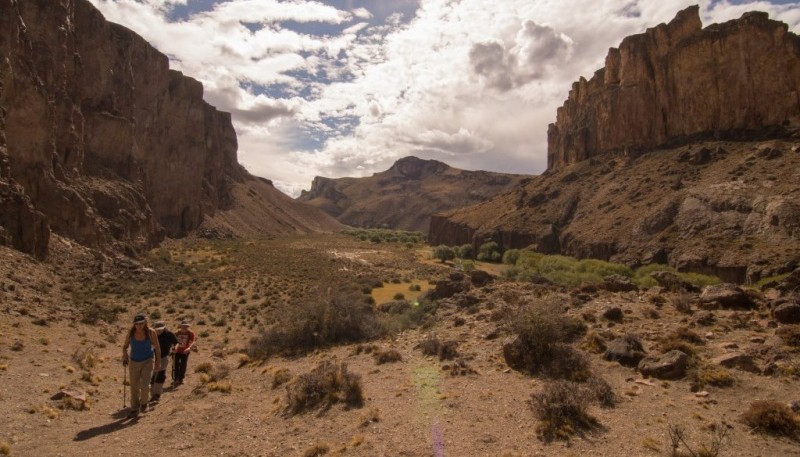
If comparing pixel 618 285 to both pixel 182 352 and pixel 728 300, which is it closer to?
pixel 728 300

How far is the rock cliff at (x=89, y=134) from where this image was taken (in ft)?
88.3

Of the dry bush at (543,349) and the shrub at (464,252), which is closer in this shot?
the dry bush at (543,349)

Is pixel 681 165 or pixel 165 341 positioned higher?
pixel 681 165

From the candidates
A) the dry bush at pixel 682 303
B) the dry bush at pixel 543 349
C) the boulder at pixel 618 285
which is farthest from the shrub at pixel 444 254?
the dry bush at pixel 543 349

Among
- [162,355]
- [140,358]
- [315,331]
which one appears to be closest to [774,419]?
[140,358]

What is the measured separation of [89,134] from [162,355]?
133 ft

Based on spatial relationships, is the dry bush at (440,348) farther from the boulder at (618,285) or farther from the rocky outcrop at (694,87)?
the rocky outcrop at (694,87)

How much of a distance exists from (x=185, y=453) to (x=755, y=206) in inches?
1647

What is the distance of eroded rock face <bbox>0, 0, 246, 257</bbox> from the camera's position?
2738 cm

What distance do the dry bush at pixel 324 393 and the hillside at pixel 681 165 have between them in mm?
29620

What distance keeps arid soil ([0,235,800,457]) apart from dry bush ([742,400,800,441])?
0.23 m

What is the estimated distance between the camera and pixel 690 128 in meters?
57.4

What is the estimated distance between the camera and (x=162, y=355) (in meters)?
11.4

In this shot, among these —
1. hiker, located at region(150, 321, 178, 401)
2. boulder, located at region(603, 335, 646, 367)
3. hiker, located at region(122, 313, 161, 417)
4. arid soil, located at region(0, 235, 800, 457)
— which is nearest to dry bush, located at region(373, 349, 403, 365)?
arid soil, located at region(0, 235, 800, 457)
